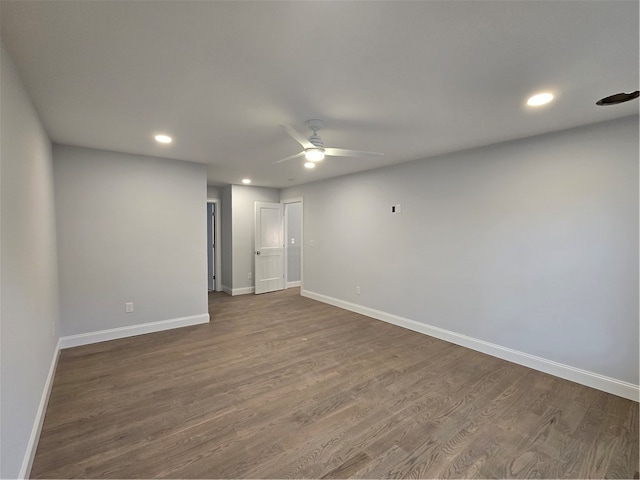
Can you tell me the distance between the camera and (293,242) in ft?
24.0

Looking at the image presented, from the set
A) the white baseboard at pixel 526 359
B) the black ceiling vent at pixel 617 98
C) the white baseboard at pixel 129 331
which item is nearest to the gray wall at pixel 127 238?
the white baseboard at pixel 129 331

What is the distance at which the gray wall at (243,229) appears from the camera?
6.37 m

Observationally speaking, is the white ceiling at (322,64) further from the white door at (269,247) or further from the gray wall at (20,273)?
the white door at (269,247)

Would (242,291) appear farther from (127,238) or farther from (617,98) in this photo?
(617,98)

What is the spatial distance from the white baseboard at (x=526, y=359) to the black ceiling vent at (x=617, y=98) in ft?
A: 7.89

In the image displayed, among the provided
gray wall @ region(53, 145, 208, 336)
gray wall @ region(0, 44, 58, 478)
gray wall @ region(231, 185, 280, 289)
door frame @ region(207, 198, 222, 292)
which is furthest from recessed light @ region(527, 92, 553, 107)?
door frame @ region(207, 198, 222, 292)

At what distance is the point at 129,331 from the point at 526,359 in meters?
4.92

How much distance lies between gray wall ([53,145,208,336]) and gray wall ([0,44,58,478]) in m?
0.99

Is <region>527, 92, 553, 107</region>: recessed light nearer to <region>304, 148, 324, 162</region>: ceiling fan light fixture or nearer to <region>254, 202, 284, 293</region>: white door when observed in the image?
<region>304, 148, 324, 162</region>: ceiling fan light fixture

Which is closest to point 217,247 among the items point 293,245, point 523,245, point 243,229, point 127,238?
point 243,229

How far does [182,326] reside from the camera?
431cm

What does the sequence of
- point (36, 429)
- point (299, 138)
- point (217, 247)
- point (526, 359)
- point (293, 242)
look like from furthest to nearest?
point (293, 242) < point (217, 247) < point (526, 359) < point (299, 138) < point (36, 429)

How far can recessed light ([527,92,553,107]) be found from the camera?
216 cm

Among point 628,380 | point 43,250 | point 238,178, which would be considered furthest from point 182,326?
point 628,380
